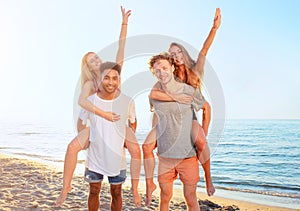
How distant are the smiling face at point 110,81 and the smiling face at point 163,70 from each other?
1.18 feet

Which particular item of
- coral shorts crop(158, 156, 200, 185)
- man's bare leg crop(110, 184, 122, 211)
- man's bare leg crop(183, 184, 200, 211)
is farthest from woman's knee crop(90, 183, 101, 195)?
man's bare leg crop(183, 184, 200, 211)

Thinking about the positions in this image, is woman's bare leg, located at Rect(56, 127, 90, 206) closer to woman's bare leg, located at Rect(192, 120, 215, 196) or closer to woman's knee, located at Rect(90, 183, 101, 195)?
woman's knee, located at Rect(90, 183, 101, 195)

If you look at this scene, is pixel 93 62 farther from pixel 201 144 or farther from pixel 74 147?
pixel 201 144

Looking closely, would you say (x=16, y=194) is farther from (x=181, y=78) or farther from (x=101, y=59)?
(x=181, y=78)

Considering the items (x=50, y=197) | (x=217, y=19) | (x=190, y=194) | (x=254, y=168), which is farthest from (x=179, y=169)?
(x=254, y=168)

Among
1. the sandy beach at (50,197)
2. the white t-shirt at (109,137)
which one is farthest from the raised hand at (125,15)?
the sandy beach at (50,197)

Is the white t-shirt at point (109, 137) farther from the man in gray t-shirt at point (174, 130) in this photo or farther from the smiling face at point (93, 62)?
the smiling face at point (93, 62)

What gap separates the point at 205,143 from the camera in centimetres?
322

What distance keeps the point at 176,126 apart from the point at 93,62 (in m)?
1.05

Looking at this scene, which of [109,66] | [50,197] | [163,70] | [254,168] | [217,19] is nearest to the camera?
[163,70]

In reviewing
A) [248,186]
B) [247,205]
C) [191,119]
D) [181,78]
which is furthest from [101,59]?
[248,186]

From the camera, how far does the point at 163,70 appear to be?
124 inches

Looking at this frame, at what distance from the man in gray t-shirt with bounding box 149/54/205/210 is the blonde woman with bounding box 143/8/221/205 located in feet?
0.17

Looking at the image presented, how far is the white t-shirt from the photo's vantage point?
323 cm
